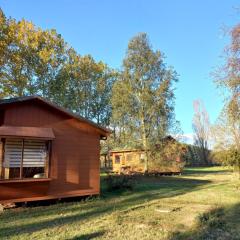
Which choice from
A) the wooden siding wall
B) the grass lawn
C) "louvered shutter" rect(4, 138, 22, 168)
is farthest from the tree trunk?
"louvered shutter" rect(4, 138, 22, 168)

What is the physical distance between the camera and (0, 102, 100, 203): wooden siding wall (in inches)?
462

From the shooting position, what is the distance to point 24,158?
38.8 ft

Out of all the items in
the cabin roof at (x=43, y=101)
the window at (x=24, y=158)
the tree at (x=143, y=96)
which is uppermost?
the tree at (x=143, y=96)

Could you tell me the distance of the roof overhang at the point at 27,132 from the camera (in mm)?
11257

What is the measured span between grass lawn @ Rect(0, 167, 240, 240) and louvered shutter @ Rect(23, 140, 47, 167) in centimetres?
148

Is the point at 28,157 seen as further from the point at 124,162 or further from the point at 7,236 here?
the point at 124,162

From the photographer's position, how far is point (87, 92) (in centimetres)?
4278

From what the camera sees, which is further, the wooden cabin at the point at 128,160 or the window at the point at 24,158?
the wooden cabin at the point at 128,160

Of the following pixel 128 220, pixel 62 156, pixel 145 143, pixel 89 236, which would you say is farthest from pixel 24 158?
pixel 145 143

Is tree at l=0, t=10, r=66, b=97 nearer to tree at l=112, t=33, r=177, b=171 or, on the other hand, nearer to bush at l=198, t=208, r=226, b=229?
tree at l=112, t=33, r=177, b=171

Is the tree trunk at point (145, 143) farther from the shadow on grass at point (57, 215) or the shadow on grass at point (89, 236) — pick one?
the shadow on grass at point (89, 236)

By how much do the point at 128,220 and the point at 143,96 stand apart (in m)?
20.9

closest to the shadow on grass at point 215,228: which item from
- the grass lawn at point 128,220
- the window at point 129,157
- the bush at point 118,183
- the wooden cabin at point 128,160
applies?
the grass lawn at point 128,220

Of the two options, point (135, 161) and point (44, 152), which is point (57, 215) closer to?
point (44, 152)
